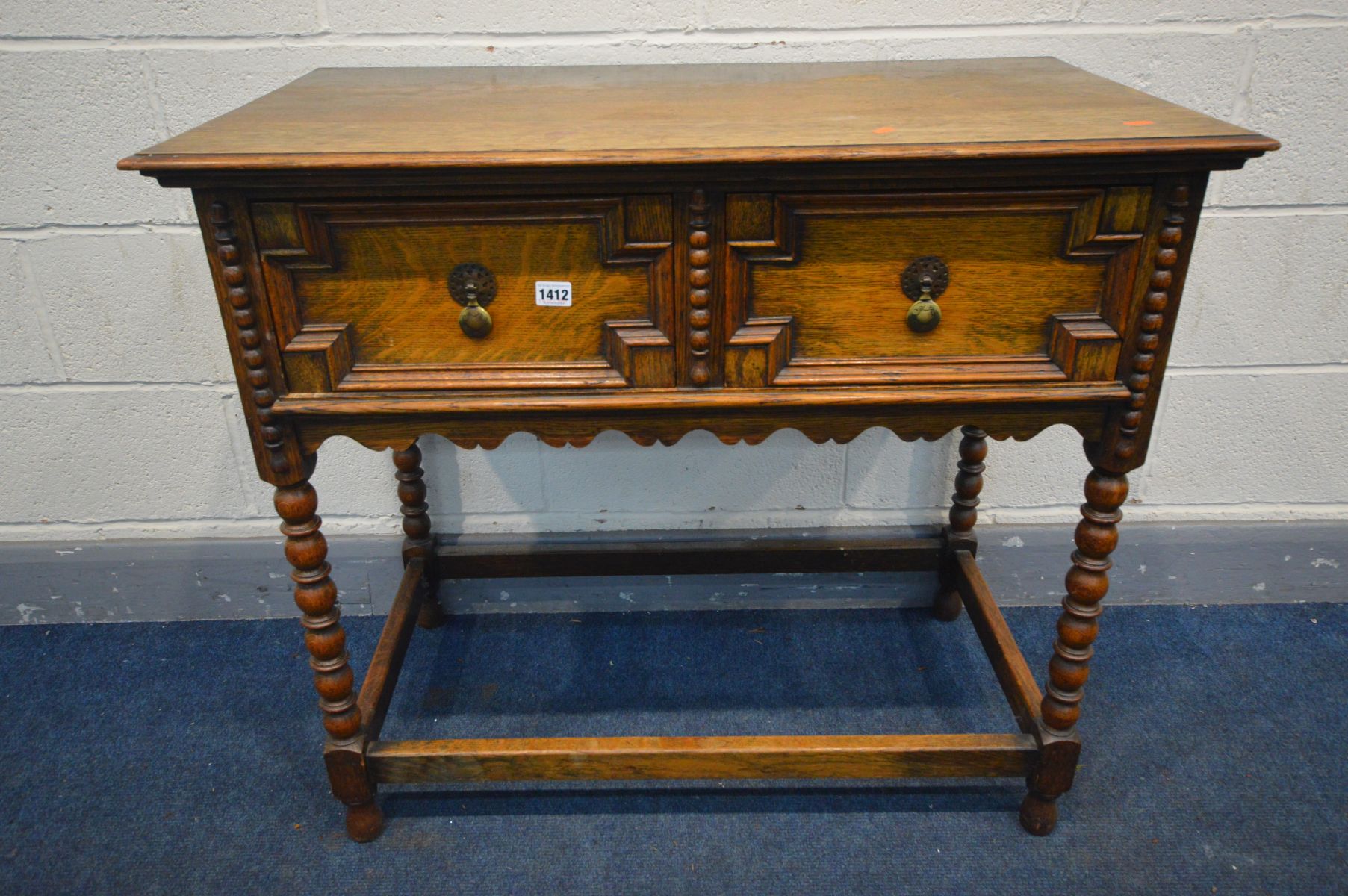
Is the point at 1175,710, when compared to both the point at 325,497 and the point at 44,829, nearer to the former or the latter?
the point at 325,497

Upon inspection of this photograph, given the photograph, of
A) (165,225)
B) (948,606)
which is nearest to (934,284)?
(948,606)

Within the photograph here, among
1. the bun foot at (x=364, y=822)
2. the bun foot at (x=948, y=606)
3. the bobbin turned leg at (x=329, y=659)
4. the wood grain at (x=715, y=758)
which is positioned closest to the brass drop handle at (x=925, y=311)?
the wood grain at (x=715, y=758)

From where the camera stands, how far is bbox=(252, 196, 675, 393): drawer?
0.99m

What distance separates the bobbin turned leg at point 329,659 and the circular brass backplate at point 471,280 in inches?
13.0

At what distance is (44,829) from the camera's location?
1.38 meters

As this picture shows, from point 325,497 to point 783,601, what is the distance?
2.95 feet

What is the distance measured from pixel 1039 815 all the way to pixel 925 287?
0.81 m

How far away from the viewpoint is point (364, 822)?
1.35 metres

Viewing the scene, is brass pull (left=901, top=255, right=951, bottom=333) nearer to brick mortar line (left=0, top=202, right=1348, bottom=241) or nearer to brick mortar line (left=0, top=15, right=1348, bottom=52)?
→ brick mortar line (left=0, top=15, right=1348, bottom=52)

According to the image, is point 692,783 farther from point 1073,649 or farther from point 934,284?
point 934,284

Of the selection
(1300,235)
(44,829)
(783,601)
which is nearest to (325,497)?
(44,829)

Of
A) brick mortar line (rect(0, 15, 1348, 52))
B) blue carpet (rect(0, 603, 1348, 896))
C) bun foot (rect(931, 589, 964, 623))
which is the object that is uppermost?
brick mortar line (rect(0, 15, 1348, 52))

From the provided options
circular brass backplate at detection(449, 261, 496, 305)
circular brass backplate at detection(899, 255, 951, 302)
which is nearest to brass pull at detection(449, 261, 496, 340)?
circular brass backplate at detection(449, 261, 496, 305)

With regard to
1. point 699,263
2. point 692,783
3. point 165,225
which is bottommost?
point 692,783
